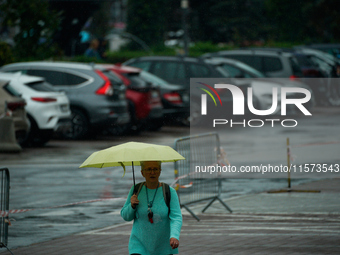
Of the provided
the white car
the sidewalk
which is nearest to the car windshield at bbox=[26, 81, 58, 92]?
the white car

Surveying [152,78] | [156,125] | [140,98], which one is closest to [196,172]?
[140,98]

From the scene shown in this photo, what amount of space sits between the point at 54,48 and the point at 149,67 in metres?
5.31

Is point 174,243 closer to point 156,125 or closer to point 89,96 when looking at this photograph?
point 89,96

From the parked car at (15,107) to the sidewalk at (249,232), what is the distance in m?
7.18

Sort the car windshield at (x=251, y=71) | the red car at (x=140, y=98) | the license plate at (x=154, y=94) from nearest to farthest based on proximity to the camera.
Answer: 1. the red car at (x=140, y=98)
2. the license plate at (x=154, y=94)
3. the car windshield at (x=251, y=71)

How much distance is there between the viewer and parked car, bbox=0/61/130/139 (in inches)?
760

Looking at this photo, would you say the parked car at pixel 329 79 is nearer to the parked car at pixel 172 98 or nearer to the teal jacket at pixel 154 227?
the parked car at pixel 172 98

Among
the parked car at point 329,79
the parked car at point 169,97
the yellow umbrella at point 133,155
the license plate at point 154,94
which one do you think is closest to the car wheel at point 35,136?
the license plate at point 154,94

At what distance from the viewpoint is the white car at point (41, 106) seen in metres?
17.9

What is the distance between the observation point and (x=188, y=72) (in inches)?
922

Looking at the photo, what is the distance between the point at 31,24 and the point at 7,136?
35.4 ft

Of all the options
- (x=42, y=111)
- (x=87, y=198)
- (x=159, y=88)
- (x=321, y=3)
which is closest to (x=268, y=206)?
(x=87, y=198)

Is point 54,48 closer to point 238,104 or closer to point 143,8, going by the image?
point 238,104

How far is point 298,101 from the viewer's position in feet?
82.4
